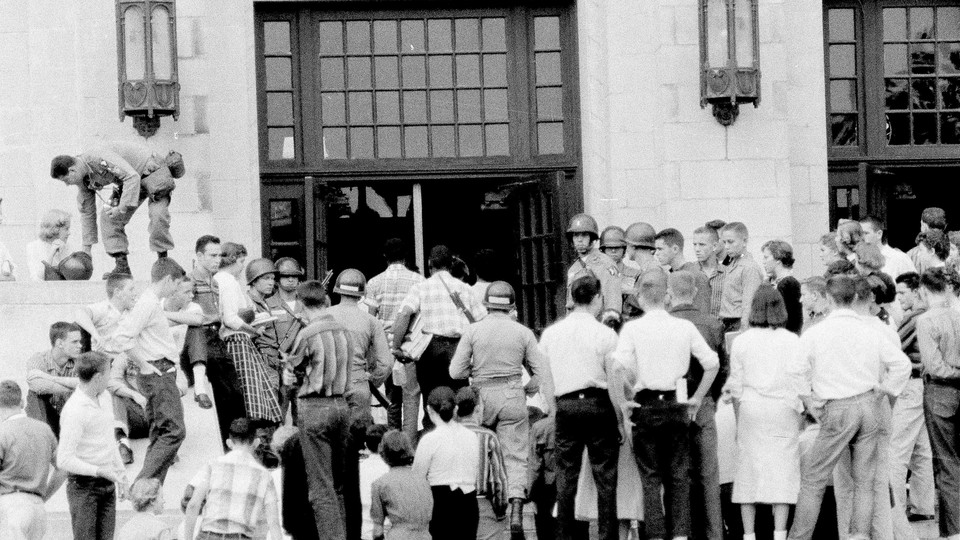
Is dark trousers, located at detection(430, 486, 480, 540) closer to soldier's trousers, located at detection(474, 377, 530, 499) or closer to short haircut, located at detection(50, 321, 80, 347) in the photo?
soldier's trousers, located at detection(474, 377, 530, 499)

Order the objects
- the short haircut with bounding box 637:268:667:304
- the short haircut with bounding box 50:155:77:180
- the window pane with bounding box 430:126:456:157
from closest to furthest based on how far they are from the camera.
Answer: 1. the short haircut with bounding box 637:268:667:304
2. the short haircut with bounding box 50:155:77:180
3. the window pane with bounding box 430:126:456:157

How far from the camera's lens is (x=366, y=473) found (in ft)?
49.8

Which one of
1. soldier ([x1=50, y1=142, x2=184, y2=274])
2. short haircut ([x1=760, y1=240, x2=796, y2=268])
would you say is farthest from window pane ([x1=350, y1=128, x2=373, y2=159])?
short haircut ([x1=760, y1=240, x2=796, y2=268])

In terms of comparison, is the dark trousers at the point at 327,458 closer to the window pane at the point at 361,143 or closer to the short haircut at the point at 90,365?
the short haircut at the point at 90,365

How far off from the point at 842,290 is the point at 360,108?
908 cm

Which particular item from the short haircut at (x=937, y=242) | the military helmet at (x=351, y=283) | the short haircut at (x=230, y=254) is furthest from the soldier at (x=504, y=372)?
the short haircut at (x=937, y=242)

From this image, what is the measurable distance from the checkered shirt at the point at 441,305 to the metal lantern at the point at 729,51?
223 inches

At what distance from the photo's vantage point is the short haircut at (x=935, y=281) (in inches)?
556

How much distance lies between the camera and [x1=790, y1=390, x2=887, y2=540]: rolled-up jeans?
43.3 feet

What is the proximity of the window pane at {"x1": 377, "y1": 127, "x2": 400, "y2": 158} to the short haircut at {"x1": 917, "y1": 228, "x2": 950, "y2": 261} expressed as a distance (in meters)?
6.75

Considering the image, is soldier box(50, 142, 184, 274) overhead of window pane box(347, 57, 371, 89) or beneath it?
beneath

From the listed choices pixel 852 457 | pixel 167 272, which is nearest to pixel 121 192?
pixel 167 272

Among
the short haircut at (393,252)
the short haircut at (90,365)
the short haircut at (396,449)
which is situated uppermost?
the short haircut at (393,252)

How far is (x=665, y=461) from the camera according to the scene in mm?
13102
